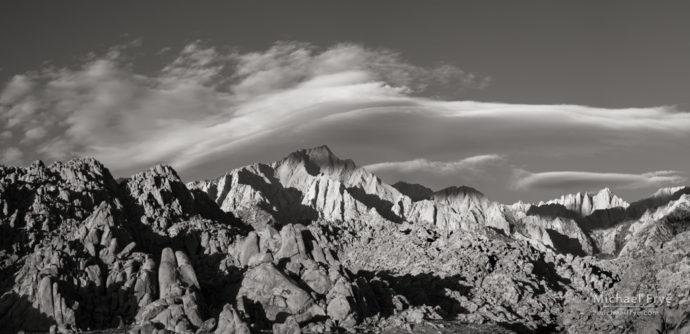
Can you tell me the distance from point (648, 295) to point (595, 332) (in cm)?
1902

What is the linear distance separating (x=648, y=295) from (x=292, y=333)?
9444 centimetres

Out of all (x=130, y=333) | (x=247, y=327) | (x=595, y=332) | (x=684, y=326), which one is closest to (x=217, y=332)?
(x=247, y=327)

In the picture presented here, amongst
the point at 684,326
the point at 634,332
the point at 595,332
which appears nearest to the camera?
the point at 684,326

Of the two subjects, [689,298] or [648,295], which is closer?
[689,298]

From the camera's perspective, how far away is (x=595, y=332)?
633 ft

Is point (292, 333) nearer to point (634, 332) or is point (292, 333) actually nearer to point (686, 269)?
point (634, 332)

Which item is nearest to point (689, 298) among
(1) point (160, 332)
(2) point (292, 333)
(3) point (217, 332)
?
(2) point (292, 333)

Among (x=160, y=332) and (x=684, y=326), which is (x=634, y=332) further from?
(x=160, y=332)

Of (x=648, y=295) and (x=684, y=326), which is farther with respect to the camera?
(x=648, y=295)

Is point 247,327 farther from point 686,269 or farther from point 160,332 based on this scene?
point 686,269

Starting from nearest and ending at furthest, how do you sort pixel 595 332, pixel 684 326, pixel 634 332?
pixel 684 326
pixel 634 332
pixel 595 332

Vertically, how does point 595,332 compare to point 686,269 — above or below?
below

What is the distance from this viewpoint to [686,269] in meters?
199

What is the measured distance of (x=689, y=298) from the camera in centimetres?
17550
